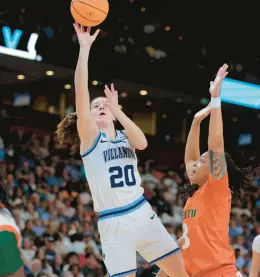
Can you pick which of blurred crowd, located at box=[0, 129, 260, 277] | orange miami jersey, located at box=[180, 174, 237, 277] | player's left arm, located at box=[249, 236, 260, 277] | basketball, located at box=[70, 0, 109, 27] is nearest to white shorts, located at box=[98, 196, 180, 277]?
orange miami jersey, located at box=[180, 174, 237, 277]

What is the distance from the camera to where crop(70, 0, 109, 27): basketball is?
5.21 metres

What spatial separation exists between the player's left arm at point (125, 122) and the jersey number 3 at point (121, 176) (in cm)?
21

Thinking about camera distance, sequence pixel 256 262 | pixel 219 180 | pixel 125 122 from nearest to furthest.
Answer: pixel 219 180 → pixel 125 122 → pixel 256 262

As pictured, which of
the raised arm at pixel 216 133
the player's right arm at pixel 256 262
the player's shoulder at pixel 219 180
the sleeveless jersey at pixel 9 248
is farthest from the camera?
the player's right arm at pixel 256 262

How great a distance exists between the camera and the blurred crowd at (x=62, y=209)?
10688mm

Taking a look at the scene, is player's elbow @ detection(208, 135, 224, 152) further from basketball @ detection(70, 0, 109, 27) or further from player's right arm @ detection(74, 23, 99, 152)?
basketball @ detection(70, 0, 109, 27)

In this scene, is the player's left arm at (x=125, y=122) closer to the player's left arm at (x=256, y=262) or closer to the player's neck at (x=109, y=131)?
the player's neck at (x=109, y=131)

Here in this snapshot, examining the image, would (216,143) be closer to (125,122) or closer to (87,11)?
(125,122)

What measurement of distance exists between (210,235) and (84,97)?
1.36 metres

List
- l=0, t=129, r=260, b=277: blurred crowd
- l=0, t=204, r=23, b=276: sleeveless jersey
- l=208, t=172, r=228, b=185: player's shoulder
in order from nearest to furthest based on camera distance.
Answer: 1. l=0, t=204, r=23, b=276: sleeveless jersey
2. l=208, t=172, r=228, b=185: player's shoulder
3. l=0, t=129, r=260, b=277: blurred crowd

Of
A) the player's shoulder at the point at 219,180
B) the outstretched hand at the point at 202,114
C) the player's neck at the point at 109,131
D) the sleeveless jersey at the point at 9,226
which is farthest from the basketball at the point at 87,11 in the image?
the sleeveless jersey at the point at 9,226

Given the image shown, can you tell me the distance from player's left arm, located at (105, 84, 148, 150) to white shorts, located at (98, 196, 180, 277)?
17.1 inches

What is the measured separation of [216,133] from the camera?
14.8 feet

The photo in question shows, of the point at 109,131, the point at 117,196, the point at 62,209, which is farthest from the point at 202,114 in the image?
the point at 62,209
